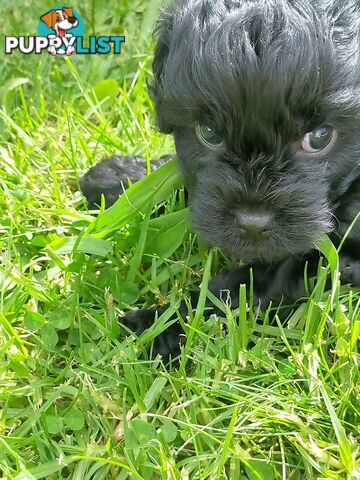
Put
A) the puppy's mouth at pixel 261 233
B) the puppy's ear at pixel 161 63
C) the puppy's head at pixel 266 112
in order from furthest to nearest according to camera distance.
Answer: the puppy's ear at pixel 161 63, the puppy's mouth at pixel 261 233, the puppy's head at pixel 266 112

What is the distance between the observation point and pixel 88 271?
2188mm

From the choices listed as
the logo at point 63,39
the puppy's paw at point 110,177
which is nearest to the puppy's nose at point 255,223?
the puppy's paw at point 110,177

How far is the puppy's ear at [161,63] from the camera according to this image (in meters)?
1.96

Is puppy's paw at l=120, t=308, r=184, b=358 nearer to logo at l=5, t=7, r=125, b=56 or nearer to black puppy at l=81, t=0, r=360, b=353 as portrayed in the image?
black puppy at l=81, t=0, r=360, b=353

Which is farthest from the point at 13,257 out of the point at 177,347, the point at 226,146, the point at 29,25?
the point at 29,25

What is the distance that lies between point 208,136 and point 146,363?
600 mm

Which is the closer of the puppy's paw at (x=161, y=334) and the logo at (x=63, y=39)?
the puppy's paw at (x=161, y=334)

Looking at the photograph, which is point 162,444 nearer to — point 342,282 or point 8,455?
point 8,455

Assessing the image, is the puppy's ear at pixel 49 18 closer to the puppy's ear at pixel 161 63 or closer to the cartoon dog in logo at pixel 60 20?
the cartoon dog in logo at pixel 60 20

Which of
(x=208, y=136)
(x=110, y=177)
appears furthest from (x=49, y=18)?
(x=208, y=136)

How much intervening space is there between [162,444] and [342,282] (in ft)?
2.27

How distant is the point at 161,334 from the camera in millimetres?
2025

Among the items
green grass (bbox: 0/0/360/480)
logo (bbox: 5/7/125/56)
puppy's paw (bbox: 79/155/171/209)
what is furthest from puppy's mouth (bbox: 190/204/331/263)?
logo (bbox: 5/7/125/56)

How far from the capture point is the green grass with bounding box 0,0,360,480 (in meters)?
1.72
